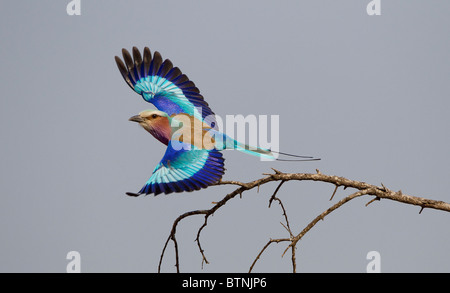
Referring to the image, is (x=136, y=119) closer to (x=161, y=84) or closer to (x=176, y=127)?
(x=176, y=127)

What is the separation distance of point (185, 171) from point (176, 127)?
578 millimetres

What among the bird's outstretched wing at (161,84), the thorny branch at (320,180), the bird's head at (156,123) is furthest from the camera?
the bird's outstretched wing at (161,84)

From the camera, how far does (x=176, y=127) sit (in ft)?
13.1

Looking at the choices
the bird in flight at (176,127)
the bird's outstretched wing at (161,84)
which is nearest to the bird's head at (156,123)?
the bird in flight at (176,127)

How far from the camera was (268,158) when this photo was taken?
369 centimetres

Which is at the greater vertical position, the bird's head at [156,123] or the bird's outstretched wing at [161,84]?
the bird's outstretched wing at [161,84]

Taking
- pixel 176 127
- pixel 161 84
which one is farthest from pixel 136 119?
pixel 161 84

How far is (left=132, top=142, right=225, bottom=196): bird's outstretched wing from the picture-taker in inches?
132

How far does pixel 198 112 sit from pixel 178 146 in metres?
0.59

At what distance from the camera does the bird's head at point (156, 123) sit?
4.03 meters

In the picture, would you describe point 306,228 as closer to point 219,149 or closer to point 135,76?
point 219,149

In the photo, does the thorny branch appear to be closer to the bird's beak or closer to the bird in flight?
the bird in flight

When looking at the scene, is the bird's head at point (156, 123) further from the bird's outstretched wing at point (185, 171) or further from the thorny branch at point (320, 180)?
the thorny branch at point (320, 180)
